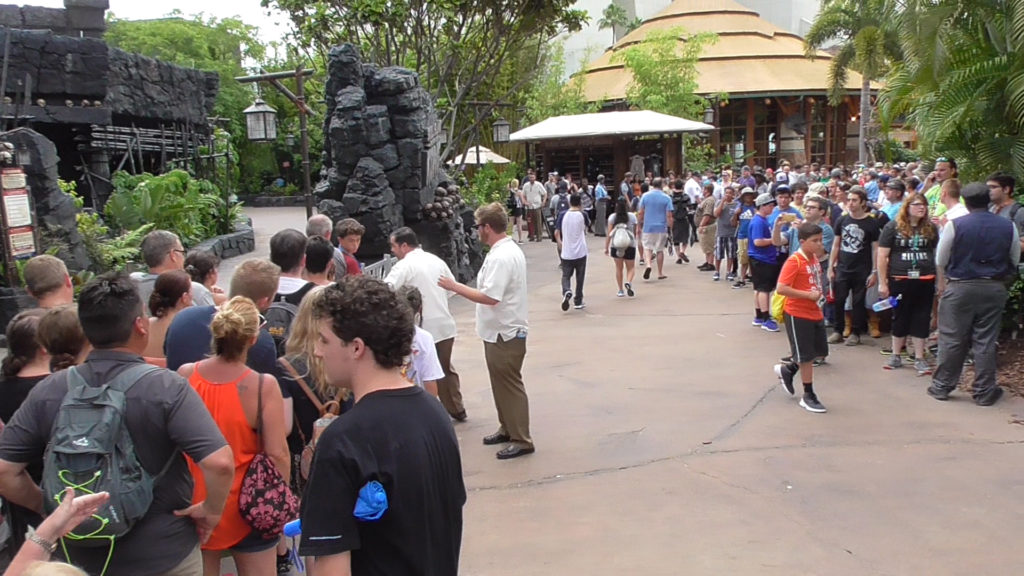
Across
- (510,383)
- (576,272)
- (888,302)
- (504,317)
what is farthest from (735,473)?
(576,272)

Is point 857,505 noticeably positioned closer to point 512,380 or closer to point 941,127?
point 512,380

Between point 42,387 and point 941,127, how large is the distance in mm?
9575

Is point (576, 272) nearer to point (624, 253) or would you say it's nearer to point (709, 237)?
point (624, 253)

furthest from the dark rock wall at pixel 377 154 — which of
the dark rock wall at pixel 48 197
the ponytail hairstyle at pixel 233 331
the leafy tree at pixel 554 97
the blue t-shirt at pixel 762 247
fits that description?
the leafy tree at pixel 554 97

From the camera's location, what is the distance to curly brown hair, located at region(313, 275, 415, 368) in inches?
90.4

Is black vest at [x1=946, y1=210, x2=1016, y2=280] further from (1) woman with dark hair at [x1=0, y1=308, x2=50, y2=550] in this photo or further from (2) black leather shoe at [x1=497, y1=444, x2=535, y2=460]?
(1) woman with dark hair at [x1=0, y1=308, x2=50, y2=550]

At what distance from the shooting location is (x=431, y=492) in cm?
226

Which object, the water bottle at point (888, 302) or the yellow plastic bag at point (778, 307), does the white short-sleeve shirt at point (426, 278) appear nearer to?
the yellow plastic bag at point (778, 307)

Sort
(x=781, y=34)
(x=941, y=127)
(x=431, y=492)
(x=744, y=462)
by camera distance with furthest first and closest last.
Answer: (x=781, y=34) < (x=941, y=127) < (x=744, y=462) < (x=431, y=492)

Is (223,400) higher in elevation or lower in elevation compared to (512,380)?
higher

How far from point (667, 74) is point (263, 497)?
31.6m

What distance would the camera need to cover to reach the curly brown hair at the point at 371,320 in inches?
90.4

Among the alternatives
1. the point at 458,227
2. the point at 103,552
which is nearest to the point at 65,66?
the point at 458,227

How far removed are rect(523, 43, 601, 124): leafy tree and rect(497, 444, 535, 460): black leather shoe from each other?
1141 inches
